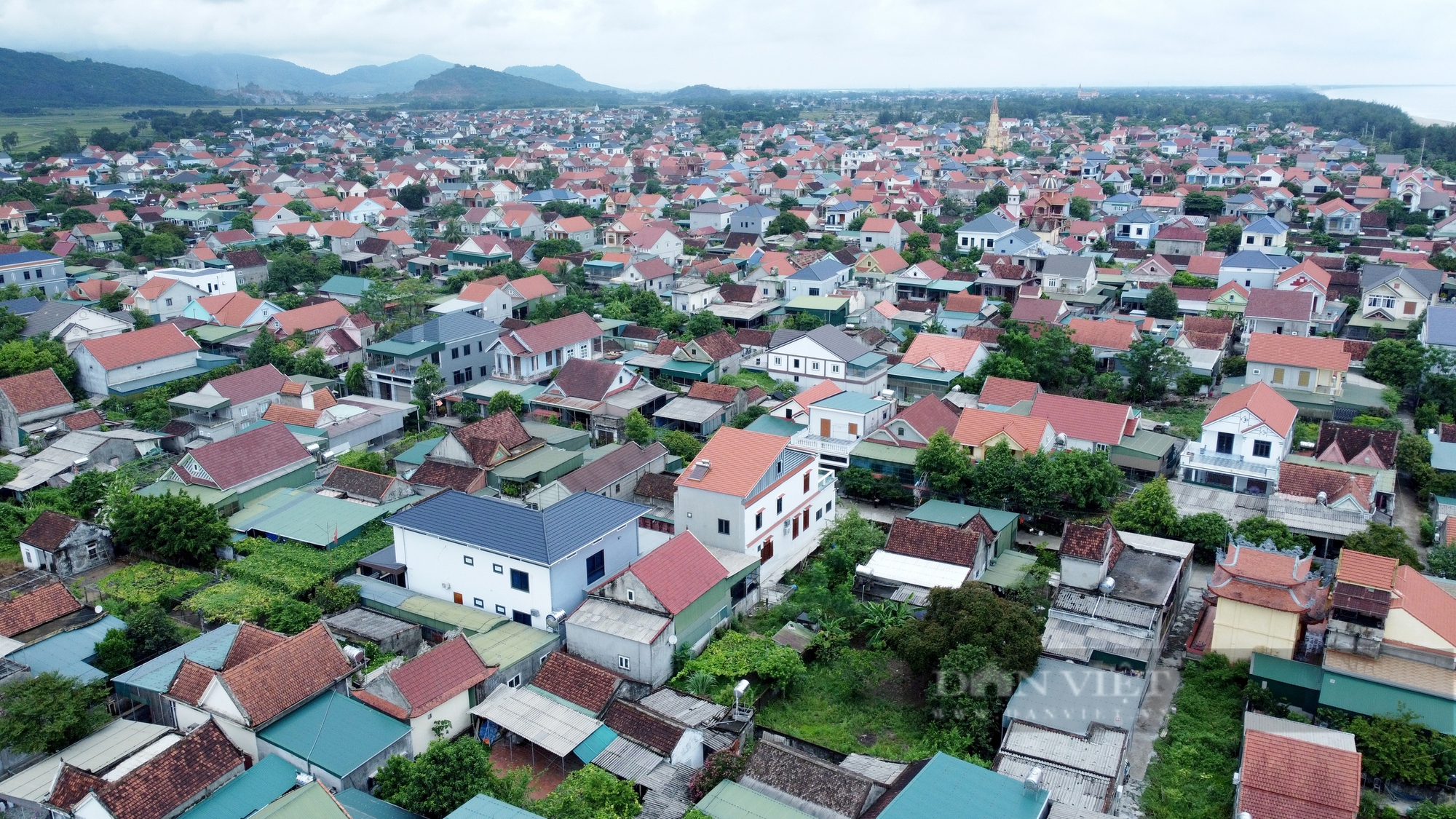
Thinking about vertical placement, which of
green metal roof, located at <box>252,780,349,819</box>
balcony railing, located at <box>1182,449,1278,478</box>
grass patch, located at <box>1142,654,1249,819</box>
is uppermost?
green metal roof, located at <box>252,780,349,819</box>

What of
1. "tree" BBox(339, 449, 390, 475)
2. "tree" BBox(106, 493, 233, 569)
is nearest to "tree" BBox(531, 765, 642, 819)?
"tree" BBox(106, 493, 233, 569)

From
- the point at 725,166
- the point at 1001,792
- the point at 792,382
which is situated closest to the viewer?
the point at 1001,792

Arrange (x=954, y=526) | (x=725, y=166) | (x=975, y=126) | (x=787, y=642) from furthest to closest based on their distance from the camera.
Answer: (x=975, y=126), (x=725, y=166), (x=954, y=526), (x=787, y=642)

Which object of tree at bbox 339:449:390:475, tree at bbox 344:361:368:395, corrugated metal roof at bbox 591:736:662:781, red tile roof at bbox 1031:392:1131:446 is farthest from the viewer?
tree at bbox 344:361:368:395

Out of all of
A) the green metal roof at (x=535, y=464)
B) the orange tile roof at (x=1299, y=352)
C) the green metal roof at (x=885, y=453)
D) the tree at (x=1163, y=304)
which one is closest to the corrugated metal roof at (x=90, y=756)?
the green metal roof at (x=535, y=464)

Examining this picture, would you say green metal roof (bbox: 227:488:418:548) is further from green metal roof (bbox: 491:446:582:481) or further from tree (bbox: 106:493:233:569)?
green metal roof (bbox: 491:446:582:481)

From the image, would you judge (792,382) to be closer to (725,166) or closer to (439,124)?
(725,166)

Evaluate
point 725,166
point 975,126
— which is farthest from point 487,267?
point 975,126
